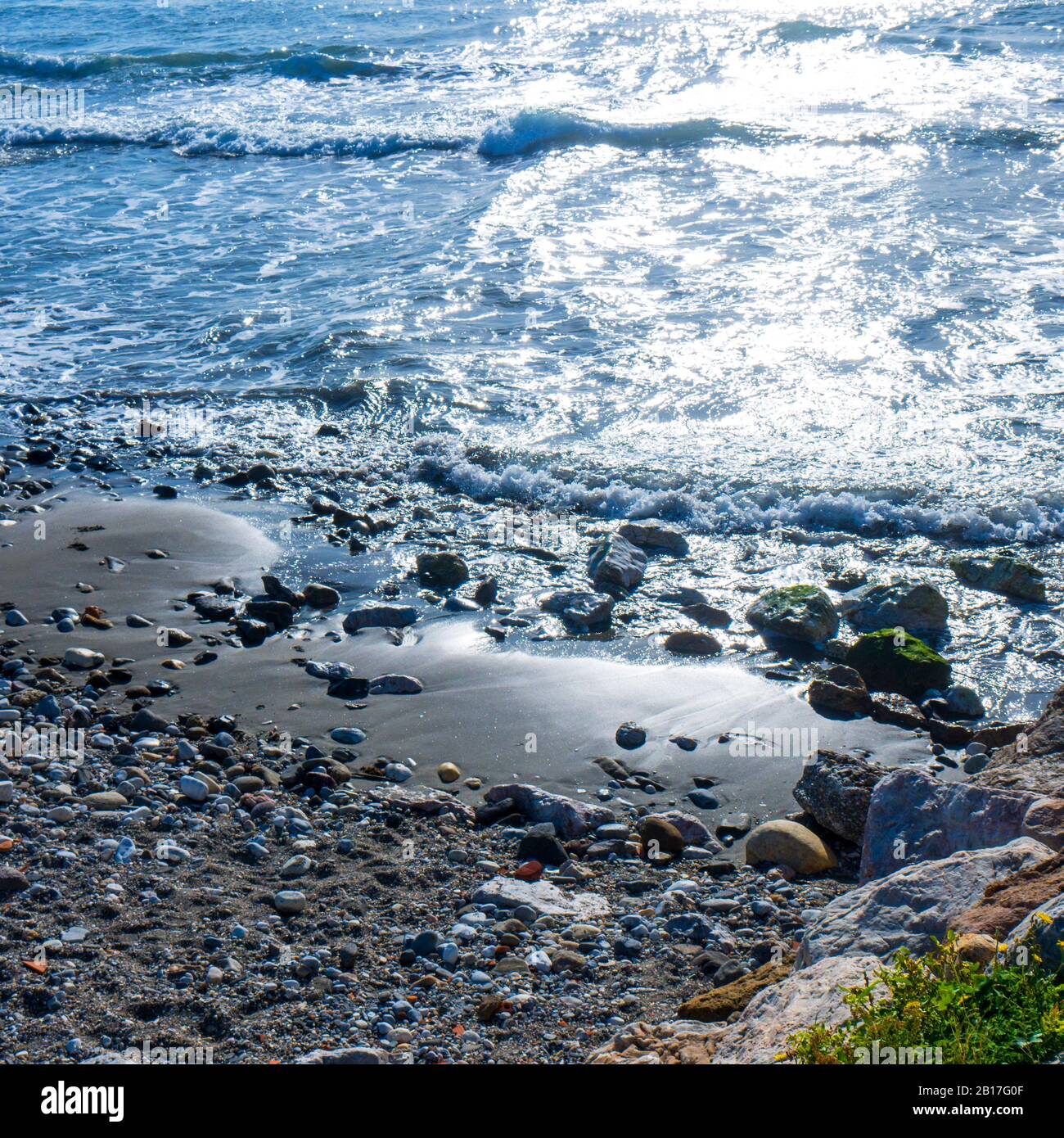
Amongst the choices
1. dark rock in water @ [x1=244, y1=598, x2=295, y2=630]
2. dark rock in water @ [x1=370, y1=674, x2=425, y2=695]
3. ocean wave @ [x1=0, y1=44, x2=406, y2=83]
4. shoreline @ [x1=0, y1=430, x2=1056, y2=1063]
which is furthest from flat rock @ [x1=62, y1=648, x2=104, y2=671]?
ocean wave @ [x1=0, y1=44, x2=406, y2=83]

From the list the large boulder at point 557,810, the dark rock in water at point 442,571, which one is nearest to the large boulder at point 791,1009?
the large boulder at point 557,810

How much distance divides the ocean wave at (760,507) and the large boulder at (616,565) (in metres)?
0.82

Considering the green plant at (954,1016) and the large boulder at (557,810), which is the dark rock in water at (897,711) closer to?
the large boulder at (557,810)

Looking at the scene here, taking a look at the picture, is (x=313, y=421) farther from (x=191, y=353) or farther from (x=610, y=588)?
(x=610, y=588)

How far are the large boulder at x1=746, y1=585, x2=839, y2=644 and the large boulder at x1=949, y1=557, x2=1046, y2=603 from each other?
1149 mm

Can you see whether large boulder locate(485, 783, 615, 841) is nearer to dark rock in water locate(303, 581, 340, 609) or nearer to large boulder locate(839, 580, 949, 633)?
dark rock in water locate(303, 581, 340, 609)

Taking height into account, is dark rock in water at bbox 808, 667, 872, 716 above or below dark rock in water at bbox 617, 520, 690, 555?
below

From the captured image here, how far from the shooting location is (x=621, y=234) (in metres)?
14.6

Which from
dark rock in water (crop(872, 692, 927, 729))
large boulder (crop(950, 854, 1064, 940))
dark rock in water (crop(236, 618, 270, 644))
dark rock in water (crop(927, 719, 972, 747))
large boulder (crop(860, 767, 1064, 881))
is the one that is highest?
large boulder (crop(950, 854, 1064, 940))

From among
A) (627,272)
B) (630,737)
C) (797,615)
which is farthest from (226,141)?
(630,737)

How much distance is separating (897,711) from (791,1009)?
3.22m

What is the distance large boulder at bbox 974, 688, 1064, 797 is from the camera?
4.22m

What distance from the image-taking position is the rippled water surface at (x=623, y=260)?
924 cm
